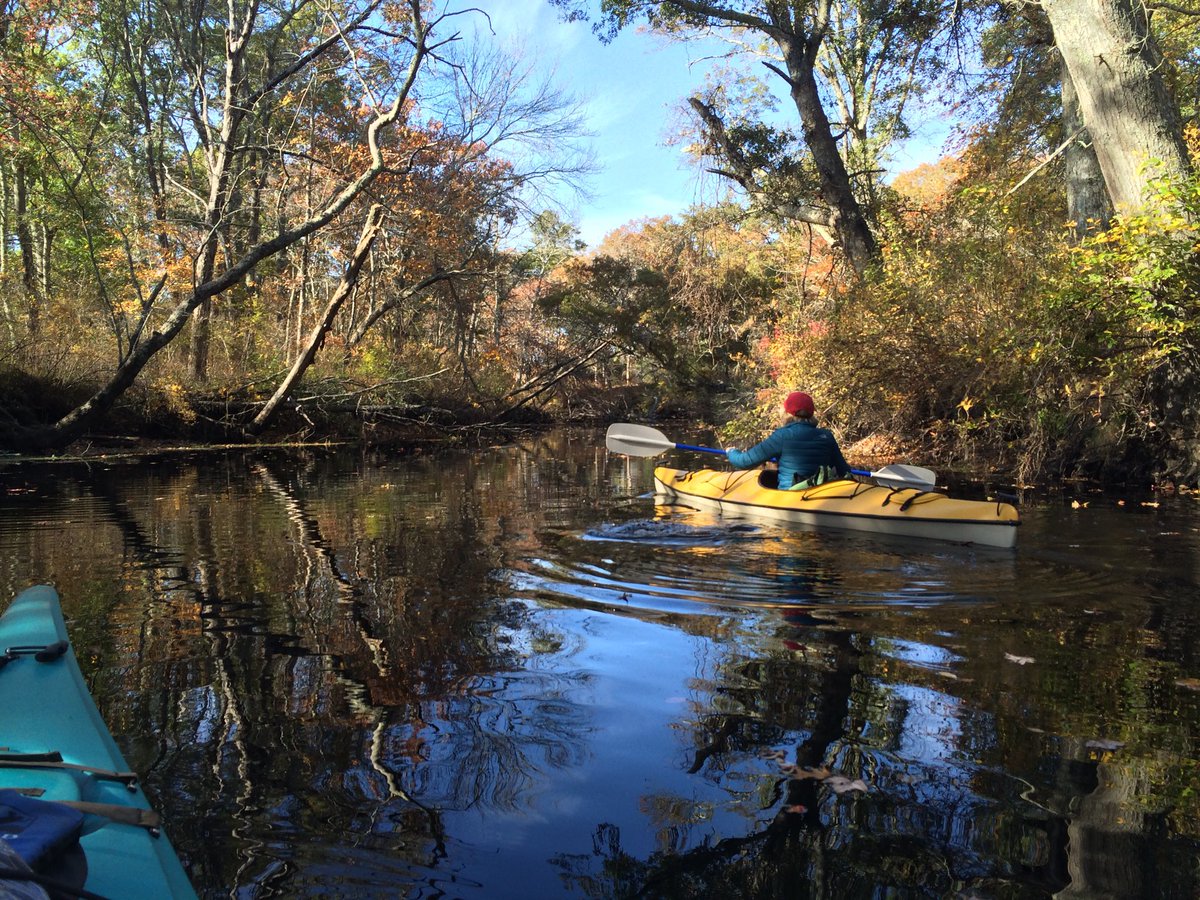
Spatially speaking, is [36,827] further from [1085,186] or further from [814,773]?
[1085,186]

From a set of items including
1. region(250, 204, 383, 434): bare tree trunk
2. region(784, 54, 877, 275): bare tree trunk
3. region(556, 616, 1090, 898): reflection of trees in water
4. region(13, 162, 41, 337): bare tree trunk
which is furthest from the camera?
region(13, 162, 41, 337): bare tree trunk

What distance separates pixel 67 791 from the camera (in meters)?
2.00

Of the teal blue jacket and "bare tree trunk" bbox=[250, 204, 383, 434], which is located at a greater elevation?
"bare tree trunk" bbox=[250, 204, 383, 434]

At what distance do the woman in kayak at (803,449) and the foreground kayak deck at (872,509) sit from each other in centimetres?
24

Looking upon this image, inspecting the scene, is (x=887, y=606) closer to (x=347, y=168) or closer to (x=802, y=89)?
(x=802, y=89)

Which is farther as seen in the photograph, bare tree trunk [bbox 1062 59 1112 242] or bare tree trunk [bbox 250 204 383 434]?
bare tree trunk [bbox 250 204 383 434]

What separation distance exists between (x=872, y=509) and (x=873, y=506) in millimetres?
27

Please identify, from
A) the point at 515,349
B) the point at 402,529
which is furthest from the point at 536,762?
the point at 515,349

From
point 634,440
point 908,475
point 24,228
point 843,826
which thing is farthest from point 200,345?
point 843,826

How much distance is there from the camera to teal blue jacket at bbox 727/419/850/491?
25.9ft

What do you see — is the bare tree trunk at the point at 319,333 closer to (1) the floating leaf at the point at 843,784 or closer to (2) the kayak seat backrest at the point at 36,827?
(1) the floating leaf at the point at 843,784

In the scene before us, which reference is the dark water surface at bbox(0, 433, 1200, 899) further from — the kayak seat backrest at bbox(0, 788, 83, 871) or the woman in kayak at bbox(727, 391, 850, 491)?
the woman in kayak at bbox(727, 391, 850, 491)

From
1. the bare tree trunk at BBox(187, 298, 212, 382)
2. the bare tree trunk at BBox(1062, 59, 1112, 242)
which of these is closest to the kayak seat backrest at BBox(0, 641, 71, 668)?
the bare tree trunk at BBox(1062, 59, 1112, 242)

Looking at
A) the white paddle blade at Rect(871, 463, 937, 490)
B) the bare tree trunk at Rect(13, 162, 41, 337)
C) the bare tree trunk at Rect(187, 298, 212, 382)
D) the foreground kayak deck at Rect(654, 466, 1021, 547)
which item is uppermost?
the bare tree trunk at Rect(13, 162, 41, 337)
